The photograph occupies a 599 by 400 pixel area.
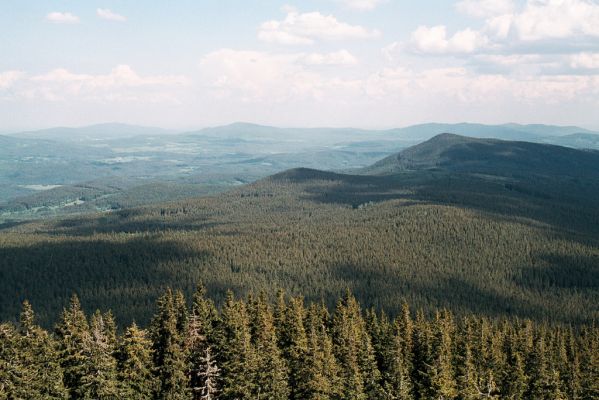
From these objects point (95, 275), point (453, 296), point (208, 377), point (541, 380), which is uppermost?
point (208, 377)

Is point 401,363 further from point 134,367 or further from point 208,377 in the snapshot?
point 134,367

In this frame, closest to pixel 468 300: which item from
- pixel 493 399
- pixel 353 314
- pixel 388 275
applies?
pixel 388 275

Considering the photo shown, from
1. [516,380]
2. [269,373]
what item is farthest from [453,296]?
[269,373]

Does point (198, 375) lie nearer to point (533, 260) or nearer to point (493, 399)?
point (493, 399)

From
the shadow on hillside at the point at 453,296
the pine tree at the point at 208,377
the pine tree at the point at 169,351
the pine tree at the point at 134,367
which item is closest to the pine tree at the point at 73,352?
the pine tree at the point at 134,367

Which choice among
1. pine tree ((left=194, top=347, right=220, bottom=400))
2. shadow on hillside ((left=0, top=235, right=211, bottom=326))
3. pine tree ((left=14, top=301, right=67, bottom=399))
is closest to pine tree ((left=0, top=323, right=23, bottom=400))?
pine tree ((left=14, top=301, right=67, bottom=399))

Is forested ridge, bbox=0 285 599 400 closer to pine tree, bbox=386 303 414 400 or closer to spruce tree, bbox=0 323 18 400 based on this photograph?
spruce tree, bbox=0 323 18 400

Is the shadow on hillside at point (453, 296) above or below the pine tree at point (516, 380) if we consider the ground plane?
below

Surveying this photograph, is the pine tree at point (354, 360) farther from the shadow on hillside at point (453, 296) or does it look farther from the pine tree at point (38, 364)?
the shadow on hillside at point (453, 296)
